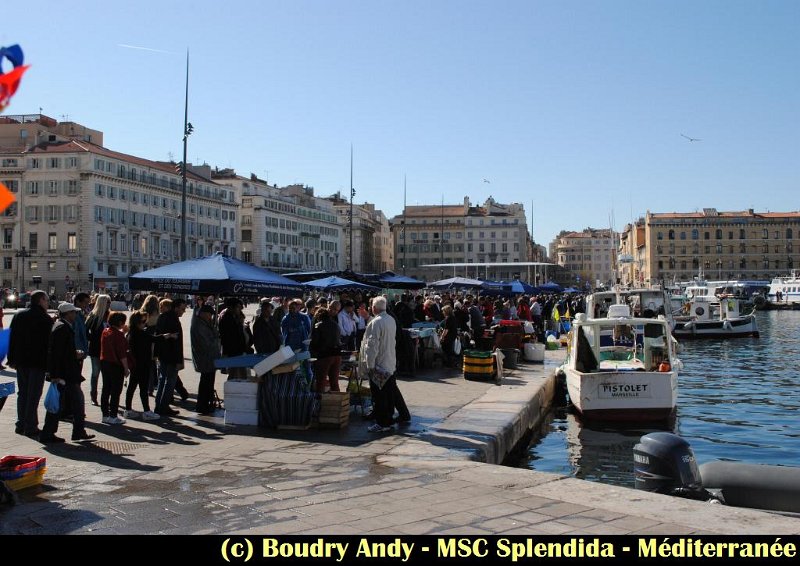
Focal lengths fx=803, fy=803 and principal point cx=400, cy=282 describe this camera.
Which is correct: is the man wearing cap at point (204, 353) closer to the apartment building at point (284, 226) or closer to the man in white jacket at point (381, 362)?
the man in white jacket at point (381, 362)

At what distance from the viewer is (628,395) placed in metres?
15.7

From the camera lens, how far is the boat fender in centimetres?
780

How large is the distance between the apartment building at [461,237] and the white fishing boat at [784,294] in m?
45.4

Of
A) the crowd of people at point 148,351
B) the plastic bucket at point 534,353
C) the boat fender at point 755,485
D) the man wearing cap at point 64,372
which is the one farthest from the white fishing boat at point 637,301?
the man wearing cap at point 64,372

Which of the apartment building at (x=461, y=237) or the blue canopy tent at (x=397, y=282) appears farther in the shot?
the apartment building at (x=461, y=237)

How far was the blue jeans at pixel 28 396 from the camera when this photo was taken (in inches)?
372

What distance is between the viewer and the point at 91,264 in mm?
81312

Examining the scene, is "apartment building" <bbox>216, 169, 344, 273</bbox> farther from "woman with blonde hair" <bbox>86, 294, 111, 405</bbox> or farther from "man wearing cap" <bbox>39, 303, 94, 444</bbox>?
"man wearing cap" <bbox>39, 303, 94, 444</bbox>

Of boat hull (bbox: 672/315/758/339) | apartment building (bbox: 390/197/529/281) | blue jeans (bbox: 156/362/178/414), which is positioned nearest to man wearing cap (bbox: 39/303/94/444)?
blue jeans (bbox: 156/362/178/414)

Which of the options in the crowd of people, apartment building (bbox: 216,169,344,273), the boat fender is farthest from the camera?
apartment building (bbox: 216,169,344,273)

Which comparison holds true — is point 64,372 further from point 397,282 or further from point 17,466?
point 397,282

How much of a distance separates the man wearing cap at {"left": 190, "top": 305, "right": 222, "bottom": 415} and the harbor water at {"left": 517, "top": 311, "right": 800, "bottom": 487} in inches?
193

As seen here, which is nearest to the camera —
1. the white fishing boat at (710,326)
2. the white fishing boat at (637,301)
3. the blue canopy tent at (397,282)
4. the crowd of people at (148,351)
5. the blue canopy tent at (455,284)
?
the crowd of people at (148,351)
